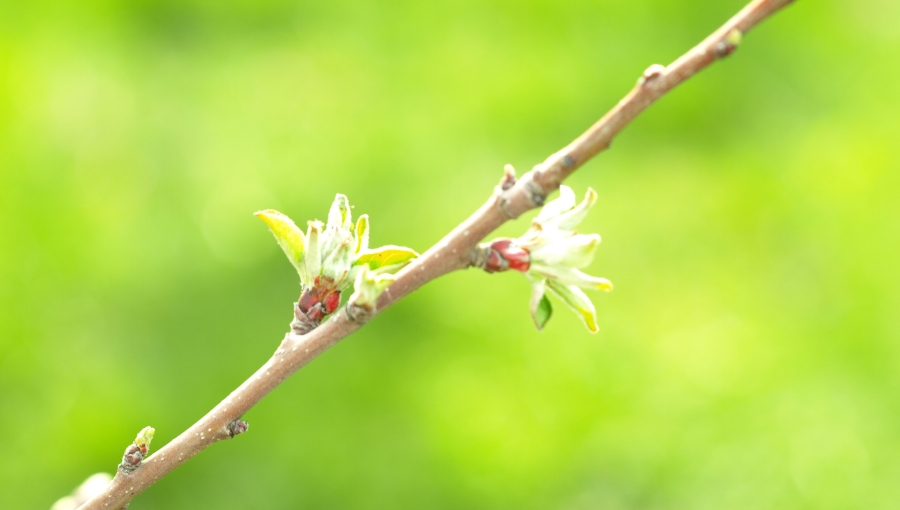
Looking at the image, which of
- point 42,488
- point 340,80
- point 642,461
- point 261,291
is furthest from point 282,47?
point 642,461

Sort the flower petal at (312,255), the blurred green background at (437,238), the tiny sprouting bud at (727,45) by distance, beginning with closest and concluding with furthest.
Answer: the tiny sprouting bud at (727,45), the flower petal at (312,255), the blurred green background at (437,238)

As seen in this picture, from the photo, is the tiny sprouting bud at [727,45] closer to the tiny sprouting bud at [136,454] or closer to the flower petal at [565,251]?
the flower petal at [565,251]

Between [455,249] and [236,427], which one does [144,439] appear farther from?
[455,249]

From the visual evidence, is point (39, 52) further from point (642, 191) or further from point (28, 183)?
point (642, 191)

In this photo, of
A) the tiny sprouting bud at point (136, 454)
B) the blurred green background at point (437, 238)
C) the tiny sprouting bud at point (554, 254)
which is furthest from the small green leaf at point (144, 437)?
the blurred green background at point (437, 238)

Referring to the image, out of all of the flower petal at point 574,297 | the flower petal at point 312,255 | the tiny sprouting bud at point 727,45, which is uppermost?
the flower petal at point 312,255

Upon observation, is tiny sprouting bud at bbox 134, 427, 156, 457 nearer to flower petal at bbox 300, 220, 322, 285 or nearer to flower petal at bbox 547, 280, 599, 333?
flower petal at bbox 300, 220, 322, 285

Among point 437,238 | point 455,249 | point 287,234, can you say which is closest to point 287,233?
point 287,234
